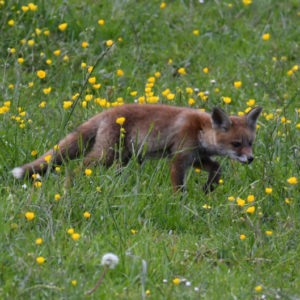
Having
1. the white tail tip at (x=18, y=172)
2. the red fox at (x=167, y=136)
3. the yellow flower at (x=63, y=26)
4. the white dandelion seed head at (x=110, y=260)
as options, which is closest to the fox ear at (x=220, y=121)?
the red fox at (x=167, y=136)

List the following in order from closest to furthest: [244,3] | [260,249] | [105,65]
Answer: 1. [260,249]
2. [105,65]
3. [244,3]

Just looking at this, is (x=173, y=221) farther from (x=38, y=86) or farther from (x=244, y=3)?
(x=244, y=3)

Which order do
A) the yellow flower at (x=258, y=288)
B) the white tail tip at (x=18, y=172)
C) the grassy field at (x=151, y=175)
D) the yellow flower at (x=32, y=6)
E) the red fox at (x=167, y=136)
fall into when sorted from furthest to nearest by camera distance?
1. the yellow flower at (x=32, y=6)
2. the red fox at (x=167, y=136)
3. the white tail tip at (x=18, y=172)
4. the grassy field at (x=151, y=175)
5. the yellow flower at (x=258, y=288)

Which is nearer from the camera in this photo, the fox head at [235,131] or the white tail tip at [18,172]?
the white tail tip at [18,172]

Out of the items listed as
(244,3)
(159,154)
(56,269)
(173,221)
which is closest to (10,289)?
(56,269)

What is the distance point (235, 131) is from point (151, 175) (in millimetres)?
1097

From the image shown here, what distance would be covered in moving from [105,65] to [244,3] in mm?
2783

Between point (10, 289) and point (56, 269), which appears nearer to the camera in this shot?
point (10, 289)

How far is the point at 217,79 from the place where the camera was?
31.3 feet

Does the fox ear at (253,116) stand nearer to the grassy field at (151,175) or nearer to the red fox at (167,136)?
the red fox at (167,136)

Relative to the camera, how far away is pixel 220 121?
7336mm

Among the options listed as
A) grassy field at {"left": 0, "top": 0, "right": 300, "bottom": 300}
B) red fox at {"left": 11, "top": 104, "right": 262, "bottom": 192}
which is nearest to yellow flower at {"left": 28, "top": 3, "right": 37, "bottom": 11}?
grassy field at {"left": 0, "top": 0, "right": 300, "bottom": 300}

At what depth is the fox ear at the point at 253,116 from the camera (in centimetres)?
724

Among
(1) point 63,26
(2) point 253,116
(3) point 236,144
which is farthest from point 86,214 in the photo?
(1) point 63,26
